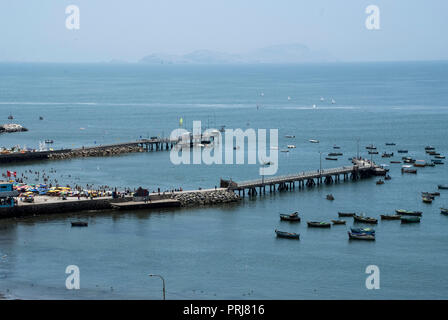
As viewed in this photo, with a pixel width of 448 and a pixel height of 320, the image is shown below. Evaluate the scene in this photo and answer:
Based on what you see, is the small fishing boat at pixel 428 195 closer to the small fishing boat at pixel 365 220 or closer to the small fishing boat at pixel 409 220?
the small fishing boat at pixel 409 220

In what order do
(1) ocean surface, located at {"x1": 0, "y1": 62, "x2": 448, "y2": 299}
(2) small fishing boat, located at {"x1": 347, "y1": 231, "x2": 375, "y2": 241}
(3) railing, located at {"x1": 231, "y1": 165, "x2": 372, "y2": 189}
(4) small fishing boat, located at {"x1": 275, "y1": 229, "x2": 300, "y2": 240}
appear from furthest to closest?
(3) railing, located at {"x1": 231, "y1": 165, "x2": 372, "y2": 189}, (4) small fishing boat, located at {"x1": 275, "y1": 229, "x2": 300, "y2": 240}, (2) small fishing boat, located at {"x1": 347, "y1": 231, "x2": 375, "y2": 241}, (1) ocean surface, located at {"x1": 0, "y1": 62, "x2": 448, "y2": 299}

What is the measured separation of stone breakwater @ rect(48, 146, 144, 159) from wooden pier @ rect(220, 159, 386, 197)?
30582 mm

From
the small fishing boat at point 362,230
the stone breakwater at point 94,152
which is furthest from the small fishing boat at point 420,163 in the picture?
the stone breakwater at point 94,152

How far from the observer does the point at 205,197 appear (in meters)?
82.9

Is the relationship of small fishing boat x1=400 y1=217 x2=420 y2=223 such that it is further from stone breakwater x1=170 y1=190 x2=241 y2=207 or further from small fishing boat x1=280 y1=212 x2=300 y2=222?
stone breakwater x1=170 y1=190 x2=241 y2=207

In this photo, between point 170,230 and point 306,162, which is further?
point 306,162

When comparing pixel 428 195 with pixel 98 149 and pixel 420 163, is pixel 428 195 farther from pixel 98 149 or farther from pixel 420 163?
pixel 98 149

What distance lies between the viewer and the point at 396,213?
Result: 7875cm

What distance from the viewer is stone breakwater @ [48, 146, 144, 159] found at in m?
112

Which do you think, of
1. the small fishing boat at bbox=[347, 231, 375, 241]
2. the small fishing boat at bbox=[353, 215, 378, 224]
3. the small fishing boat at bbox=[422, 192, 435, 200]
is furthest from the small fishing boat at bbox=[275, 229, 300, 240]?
the small fishing boat at bbox=[422, 192, 435, 200]
